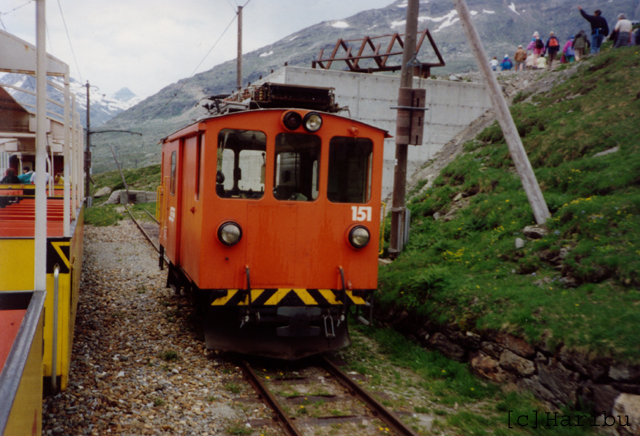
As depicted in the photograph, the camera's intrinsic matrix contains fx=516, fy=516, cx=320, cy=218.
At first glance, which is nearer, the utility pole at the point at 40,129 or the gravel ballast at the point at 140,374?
the utility pole at the point at 40,129

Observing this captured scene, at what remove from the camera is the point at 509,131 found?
8.49m

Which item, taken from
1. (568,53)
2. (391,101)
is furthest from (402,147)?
(568,53)

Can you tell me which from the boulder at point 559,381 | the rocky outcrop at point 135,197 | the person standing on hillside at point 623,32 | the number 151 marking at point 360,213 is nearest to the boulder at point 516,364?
the boulder at point 559,381

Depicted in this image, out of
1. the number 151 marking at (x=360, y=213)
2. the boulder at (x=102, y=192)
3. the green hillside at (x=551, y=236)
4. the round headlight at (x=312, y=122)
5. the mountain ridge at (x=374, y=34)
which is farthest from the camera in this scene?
the mountain ridge at (x=374, y=34)

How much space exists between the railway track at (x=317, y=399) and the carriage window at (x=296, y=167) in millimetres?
2166

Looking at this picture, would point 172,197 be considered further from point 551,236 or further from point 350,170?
point 551,236

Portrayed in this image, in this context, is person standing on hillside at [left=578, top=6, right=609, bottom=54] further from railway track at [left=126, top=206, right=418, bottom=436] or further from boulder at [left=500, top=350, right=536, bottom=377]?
railway track at [left=126, top=206, right=418, bottom=436]

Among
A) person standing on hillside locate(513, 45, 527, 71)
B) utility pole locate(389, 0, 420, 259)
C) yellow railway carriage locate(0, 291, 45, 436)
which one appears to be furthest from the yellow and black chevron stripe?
person standing on hillside locate(513, 45, 527, 71)

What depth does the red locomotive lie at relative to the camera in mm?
6188

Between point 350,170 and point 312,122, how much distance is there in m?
0.81

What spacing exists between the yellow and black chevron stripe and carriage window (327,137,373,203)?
120 cm

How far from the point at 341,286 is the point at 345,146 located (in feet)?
5.89

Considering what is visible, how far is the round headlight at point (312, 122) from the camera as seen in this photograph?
6.35 m

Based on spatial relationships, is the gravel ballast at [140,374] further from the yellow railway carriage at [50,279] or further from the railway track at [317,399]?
the yellow railway carriage at [50,279]
